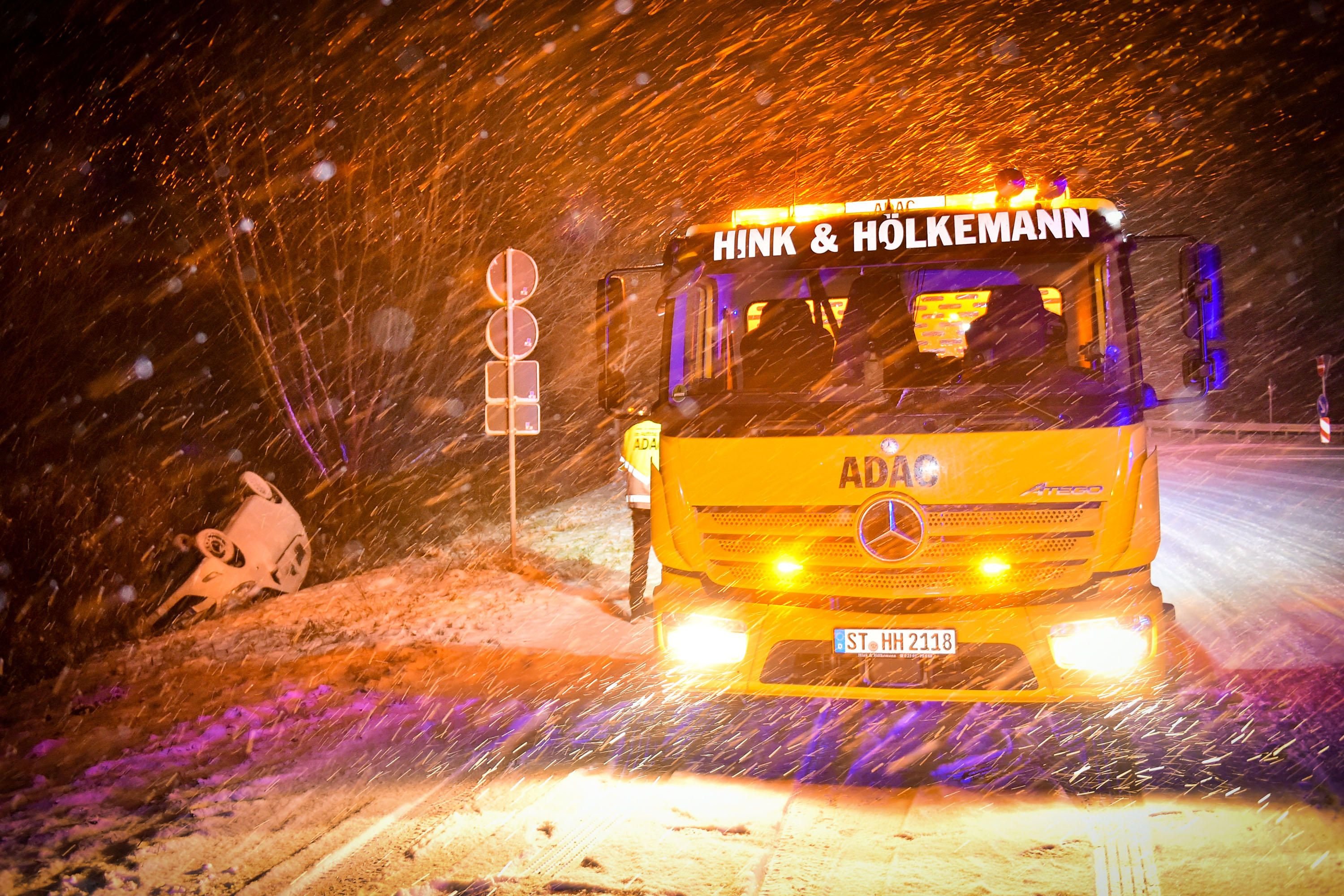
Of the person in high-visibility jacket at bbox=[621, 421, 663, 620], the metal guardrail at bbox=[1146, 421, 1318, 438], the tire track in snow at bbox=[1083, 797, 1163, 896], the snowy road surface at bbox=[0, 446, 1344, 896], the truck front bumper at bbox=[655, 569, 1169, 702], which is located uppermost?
the metal guardrail at bbox=[1146, 421, 1318, 438]

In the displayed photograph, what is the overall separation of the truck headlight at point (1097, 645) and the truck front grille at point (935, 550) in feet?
0.70

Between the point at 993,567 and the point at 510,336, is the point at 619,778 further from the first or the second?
the point at 510,336

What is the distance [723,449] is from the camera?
193 inches

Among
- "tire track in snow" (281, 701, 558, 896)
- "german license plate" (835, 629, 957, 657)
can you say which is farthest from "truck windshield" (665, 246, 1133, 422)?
"tire track in snow" (281, 701, 558, 896)

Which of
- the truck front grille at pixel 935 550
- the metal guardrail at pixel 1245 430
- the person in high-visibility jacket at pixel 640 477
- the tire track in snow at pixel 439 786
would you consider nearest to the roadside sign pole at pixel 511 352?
the person in high-visibility jacket at pixel 640 477

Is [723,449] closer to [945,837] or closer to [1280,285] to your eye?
[945,837]

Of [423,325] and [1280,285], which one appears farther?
[1280,285]

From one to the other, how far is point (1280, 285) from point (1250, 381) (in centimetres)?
986

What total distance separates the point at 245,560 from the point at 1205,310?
9432 millimetres

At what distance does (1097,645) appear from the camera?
4.42m

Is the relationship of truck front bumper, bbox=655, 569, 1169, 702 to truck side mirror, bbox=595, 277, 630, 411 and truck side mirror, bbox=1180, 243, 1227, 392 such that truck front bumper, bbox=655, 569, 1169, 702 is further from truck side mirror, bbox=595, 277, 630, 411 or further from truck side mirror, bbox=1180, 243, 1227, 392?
truck side mirror, bbox=595, 277, 630, 411

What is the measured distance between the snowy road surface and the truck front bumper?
0.42 meters

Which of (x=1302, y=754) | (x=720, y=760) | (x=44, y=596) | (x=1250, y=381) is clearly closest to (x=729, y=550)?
(x=720, y=760)

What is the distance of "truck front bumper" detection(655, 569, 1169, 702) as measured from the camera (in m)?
4.42
